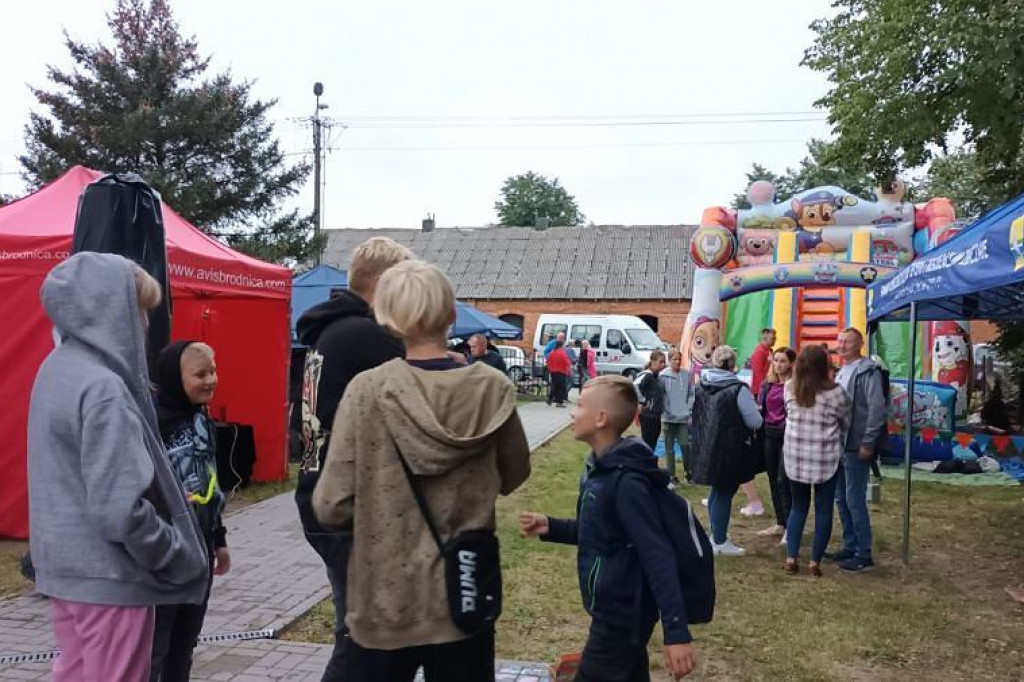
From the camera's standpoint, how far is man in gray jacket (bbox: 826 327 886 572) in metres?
6.78

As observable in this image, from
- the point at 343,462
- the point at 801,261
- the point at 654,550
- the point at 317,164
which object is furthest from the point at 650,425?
the point at 317,164

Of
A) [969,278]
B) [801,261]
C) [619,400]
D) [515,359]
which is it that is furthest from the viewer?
[515,359]

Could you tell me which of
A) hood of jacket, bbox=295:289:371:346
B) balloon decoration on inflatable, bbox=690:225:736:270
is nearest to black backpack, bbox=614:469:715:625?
hood of jacket, bbox=295:289:371:346

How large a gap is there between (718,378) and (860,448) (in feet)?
3.97

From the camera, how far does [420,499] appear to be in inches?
87.9

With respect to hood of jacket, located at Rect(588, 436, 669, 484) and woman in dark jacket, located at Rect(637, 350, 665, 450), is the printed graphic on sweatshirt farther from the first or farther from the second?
woman in dark jacket, located at Rect(637, 350, 665, 450)

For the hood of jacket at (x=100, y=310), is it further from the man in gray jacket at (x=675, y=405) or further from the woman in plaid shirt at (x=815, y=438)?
the man in gray jacket at (x=675, y=405)

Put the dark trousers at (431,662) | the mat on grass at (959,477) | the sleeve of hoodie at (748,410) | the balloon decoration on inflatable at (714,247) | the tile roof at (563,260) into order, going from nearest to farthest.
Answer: the dark trousers at (431,662) < the sleeve of hoodie at (748,410) < the mat on grass at (959,477) < the balloon decoration on inflatable at (714,247) < the tile roof at (563,260)

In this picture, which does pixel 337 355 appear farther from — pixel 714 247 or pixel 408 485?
pixel 714 247

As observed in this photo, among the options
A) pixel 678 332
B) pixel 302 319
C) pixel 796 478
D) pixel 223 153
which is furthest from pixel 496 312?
pixel 302 319

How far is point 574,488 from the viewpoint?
10.5m

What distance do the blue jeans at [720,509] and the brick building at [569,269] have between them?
96.0ft

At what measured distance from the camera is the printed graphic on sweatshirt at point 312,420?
9.36ft

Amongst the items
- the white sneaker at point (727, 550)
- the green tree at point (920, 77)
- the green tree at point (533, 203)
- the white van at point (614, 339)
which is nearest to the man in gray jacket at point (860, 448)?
the white sneaker at point (727, 550)
